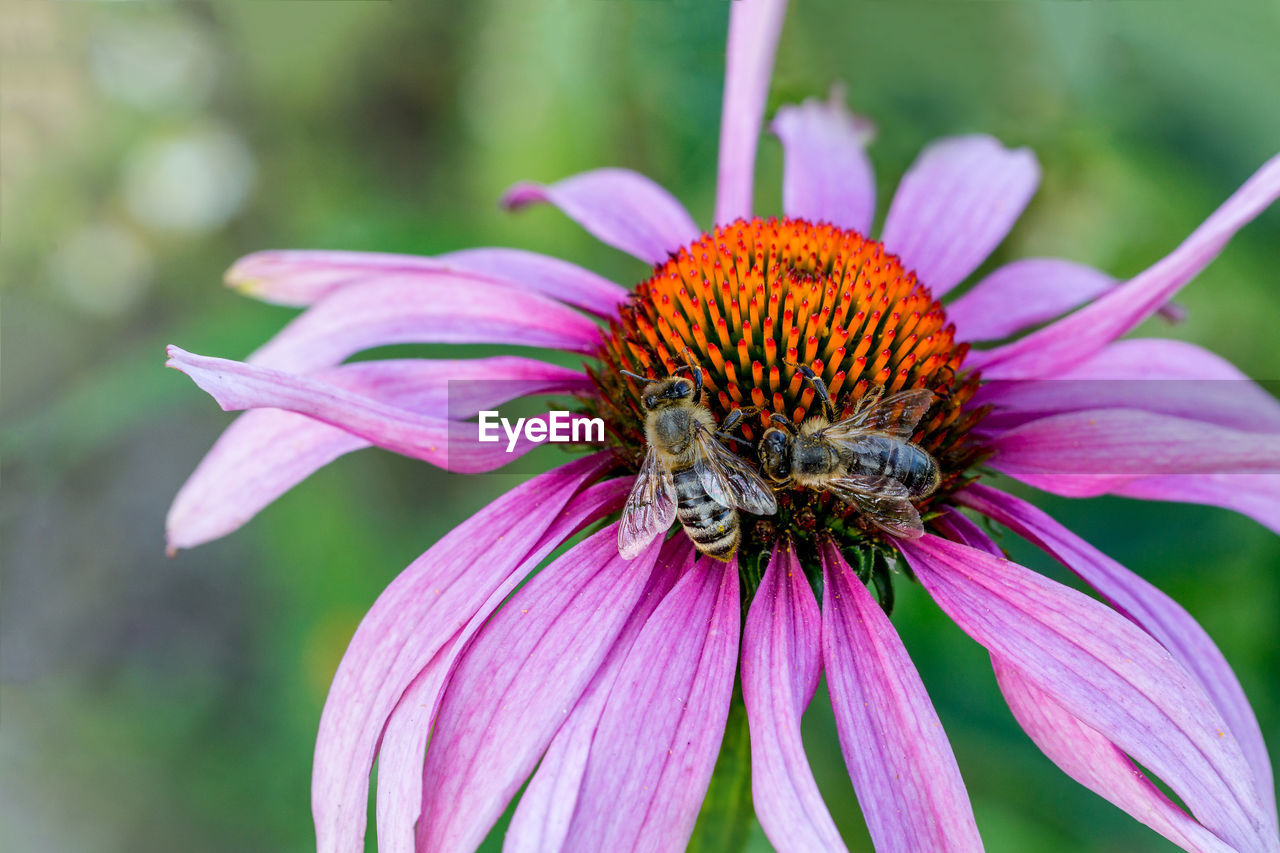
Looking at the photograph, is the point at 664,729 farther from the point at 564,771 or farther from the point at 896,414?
the point at 896,414

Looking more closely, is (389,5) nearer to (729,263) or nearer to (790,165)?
(790,165)

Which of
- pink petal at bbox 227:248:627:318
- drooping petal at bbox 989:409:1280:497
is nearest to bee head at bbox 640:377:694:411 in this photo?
pink petal at bbox 227:248:627:318

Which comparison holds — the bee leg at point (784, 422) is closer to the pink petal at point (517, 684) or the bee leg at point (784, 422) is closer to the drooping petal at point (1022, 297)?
the pink petal at point (517, 684)

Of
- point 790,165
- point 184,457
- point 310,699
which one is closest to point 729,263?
point 790,165

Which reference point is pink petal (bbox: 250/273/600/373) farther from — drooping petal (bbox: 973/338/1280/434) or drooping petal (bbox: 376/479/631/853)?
drooping petal (bbox: 973/338/1280/434)

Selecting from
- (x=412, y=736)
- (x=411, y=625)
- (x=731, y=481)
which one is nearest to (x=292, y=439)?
(x=411, y=625)

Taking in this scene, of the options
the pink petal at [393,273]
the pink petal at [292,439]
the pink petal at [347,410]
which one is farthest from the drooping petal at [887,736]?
the pink petal at [393,273]

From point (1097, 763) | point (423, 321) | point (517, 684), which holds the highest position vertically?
point (423, 321)
